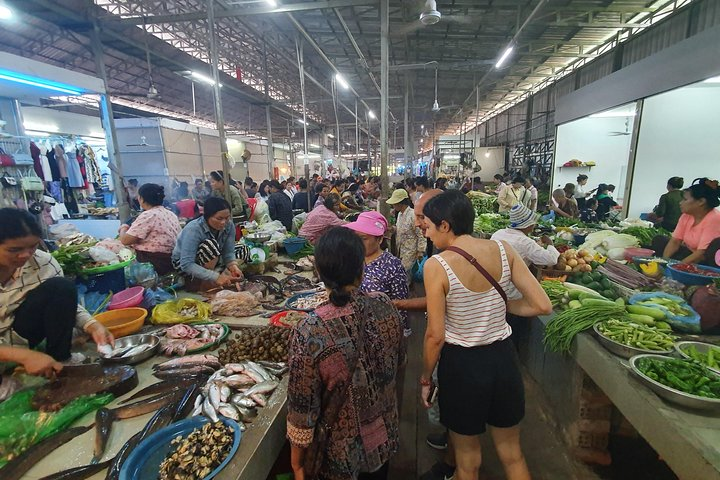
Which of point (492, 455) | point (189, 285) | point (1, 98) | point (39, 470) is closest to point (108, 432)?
point (39, 470)

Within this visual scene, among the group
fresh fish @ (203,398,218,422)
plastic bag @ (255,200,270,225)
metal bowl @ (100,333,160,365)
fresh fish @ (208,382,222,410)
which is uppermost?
plastic bag @ (255,200,270,225)

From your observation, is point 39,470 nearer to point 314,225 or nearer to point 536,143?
point 314,225

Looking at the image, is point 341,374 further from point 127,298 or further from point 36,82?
point 36,82

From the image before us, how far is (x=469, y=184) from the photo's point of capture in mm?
14977

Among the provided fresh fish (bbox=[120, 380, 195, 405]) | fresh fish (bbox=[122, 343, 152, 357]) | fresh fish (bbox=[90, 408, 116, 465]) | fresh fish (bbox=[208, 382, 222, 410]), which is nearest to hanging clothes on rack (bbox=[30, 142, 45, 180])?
fresh fish (bbox=[122, 343, 152, 357])

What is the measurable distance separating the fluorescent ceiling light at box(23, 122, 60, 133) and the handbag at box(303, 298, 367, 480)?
51.4 ft

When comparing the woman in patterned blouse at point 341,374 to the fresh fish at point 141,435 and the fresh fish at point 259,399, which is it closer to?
the fresh fish at point 259,399

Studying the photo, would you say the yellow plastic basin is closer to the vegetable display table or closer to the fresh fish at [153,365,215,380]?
the fresh fish at [153,365,215,380]

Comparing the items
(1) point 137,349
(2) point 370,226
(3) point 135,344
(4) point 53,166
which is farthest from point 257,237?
(4) point 53,166

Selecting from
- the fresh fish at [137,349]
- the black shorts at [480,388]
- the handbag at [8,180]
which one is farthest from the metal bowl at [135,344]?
the handbag at [8,180]

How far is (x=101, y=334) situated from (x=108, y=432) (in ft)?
3.22

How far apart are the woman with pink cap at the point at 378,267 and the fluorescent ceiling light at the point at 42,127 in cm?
1492

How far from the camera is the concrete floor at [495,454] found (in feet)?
9.32

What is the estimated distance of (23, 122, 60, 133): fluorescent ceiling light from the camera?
11967 mm
